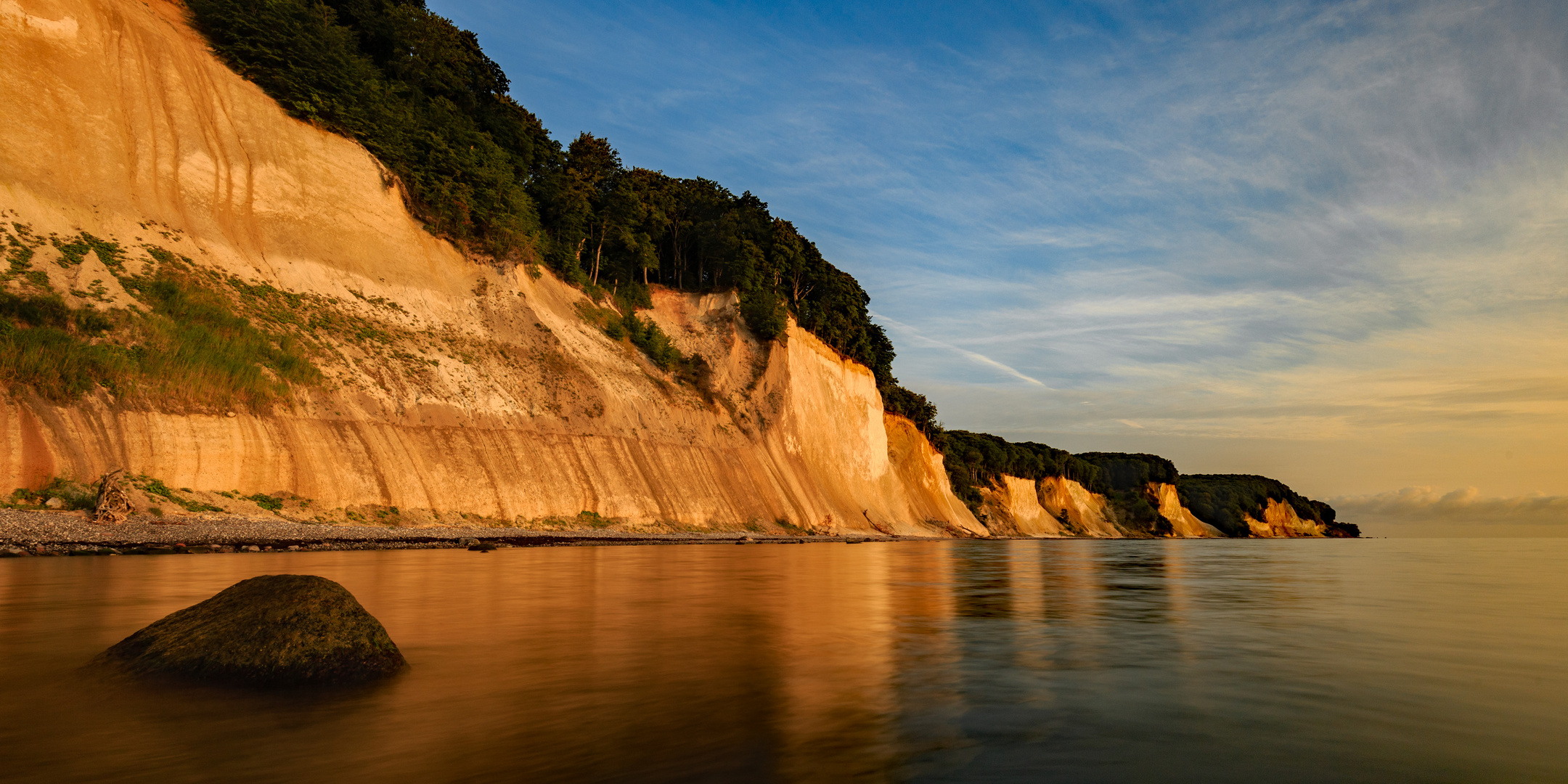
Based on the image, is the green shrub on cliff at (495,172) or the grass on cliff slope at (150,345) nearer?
the grass on cliff slope at (150,345)

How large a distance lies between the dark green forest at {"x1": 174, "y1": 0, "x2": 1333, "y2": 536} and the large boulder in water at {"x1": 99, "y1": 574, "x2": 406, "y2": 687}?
3742cm

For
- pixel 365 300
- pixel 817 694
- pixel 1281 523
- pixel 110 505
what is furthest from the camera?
pixel 1281 523

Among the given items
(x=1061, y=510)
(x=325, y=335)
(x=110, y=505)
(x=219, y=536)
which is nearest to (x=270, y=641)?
(x=219, y=536)

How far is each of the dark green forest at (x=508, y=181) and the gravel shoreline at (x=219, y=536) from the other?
19366 mm

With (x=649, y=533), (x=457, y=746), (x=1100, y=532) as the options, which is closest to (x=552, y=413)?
(x=649, y=533)

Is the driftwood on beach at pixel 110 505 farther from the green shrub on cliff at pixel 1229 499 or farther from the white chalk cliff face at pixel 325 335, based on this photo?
the green shrub on cliff at pixel 1229 499

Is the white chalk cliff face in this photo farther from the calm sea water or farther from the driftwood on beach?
the calm sea water

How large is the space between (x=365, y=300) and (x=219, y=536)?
17.2 metres

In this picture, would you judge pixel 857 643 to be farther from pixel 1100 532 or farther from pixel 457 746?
pixel 1100 532

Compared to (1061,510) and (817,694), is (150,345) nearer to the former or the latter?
(817,694)

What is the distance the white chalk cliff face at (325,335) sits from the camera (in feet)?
83.0

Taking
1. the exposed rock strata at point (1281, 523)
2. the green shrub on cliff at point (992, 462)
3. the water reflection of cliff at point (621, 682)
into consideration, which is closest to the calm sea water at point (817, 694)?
the water reflection of cliff at point (621, 682)

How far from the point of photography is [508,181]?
145 ft

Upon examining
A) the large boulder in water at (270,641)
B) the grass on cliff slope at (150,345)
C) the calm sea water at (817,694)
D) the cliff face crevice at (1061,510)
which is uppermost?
the grass on cliff slope at (150,345)
